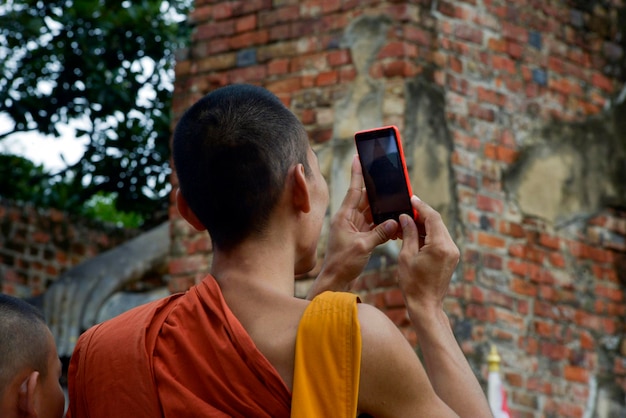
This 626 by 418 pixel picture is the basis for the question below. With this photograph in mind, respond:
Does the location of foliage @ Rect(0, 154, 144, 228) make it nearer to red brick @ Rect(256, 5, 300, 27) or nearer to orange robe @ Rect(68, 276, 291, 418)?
red brick @ Rect(256, 5, 300, 27)

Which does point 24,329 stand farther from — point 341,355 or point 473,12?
point 473,12

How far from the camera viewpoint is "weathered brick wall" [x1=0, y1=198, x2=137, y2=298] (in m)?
10.2

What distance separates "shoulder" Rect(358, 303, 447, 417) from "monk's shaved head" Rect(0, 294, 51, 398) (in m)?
0.67

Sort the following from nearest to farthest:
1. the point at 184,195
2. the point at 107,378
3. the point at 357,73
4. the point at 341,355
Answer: the point at 341,355 < the point at 107,378 < the point at 184,195 < the point at 357,73

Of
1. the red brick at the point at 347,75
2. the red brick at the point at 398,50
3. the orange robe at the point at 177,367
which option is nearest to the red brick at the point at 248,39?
the red brick at the point at 347,75

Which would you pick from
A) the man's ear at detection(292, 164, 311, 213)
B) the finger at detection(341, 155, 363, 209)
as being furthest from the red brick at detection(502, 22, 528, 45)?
the man's ear at detection(292, 164, 311, 213)

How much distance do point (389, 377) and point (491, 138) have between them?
3.72 m

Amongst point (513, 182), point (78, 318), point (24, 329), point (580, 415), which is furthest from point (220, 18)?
point (24, 329)

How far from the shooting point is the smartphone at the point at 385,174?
222cm

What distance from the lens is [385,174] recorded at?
2.27 meters

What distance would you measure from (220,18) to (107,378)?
4.07 m

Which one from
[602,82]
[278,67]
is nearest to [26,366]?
[278,67]

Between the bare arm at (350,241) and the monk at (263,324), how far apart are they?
0.10 m

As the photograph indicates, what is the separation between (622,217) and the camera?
583 centimetres
